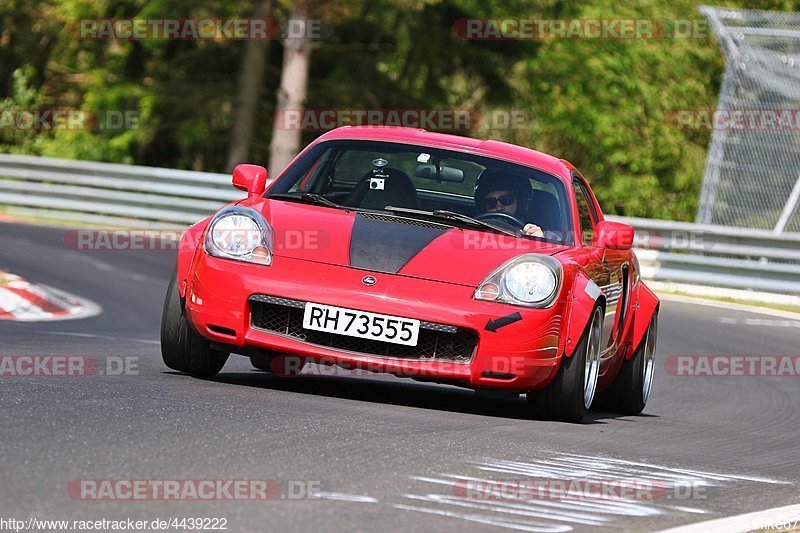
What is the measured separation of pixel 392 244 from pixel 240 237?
753 millimetres

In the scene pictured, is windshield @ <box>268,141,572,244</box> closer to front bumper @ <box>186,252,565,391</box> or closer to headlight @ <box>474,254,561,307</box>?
headlight @ <box>474,254,561,307</box>

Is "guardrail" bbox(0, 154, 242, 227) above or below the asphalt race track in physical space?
above

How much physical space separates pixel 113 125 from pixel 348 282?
25003mm

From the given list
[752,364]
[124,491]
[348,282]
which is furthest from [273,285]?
[752,364]

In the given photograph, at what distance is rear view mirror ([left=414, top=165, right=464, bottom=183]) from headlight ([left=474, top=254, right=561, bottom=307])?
119cm

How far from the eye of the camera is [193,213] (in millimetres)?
22094

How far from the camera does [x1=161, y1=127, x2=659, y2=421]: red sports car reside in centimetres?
722

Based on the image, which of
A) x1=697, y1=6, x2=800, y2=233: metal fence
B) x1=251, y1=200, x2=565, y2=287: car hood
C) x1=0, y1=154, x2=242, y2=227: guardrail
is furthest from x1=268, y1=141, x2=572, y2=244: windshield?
x1=0, y1=154, x2=242, y2=227: guardrail

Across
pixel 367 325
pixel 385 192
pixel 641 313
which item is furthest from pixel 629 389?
pixel 367 325

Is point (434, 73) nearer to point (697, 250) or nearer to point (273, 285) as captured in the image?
point (697, 250)

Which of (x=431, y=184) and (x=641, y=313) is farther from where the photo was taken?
(x=641, y=313)

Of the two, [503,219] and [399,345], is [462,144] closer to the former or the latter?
[503,219]

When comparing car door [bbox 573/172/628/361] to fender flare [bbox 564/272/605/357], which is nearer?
fender flare [bbox 564/272/605/357]

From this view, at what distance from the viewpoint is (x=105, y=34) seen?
32156mm
